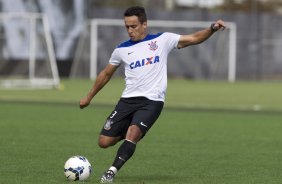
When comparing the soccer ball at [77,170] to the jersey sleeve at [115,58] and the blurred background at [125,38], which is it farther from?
the blurred background at [125,38]

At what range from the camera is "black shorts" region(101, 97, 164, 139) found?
1132 cm

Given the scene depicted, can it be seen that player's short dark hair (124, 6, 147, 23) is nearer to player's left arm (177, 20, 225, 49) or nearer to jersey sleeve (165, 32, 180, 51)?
jersey sleeve (165, 32, 180, 51)

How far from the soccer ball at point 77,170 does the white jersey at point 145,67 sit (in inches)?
41.2

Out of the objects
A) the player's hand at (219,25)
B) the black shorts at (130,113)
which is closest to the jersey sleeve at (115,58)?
the black shorts at (130,113)

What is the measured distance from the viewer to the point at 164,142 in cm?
1697

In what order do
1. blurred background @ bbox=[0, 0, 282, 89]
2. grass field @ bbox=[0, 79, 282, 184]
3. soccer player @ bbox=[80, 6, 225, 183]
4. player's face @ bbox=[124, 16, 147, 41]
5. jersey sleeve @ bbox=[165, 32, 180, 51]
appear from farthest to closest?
blurred background @ bbox=[0, 0, 282, 89], grass field @ bbox=[0, 79, 282, 184], jersey sleeve @ bbox=[165, 32, 180, 51], soccer player @ bbox=[80, 6, 225, 183], player's face @ bbox=[124, 16, 147, 41]

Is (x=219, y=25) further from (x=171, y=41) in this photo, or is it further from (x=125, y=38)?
(x=125, y=38)

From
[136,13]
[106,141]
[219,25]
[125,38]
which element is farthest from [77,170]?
[125,38]

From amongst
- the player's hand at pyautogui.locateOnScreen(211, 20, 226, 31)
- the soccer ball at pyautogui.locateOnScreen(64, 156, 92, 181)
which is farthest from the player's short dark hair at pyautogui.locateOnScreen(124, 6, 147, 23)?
the soccer ball at pyautogui.locateOnScreen(64, 156, 92, 181)

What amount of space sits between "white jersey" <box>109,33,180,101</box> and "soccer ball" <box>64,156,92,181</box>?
105 centimetres

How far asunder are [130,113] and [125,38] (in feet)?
129

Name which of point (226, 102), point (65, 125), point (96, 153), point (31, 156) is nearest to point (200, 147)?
point (96, 153)

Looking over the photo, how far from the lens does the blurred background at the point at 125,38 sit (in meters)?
44.8

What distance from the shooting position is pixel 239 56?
173 ft
